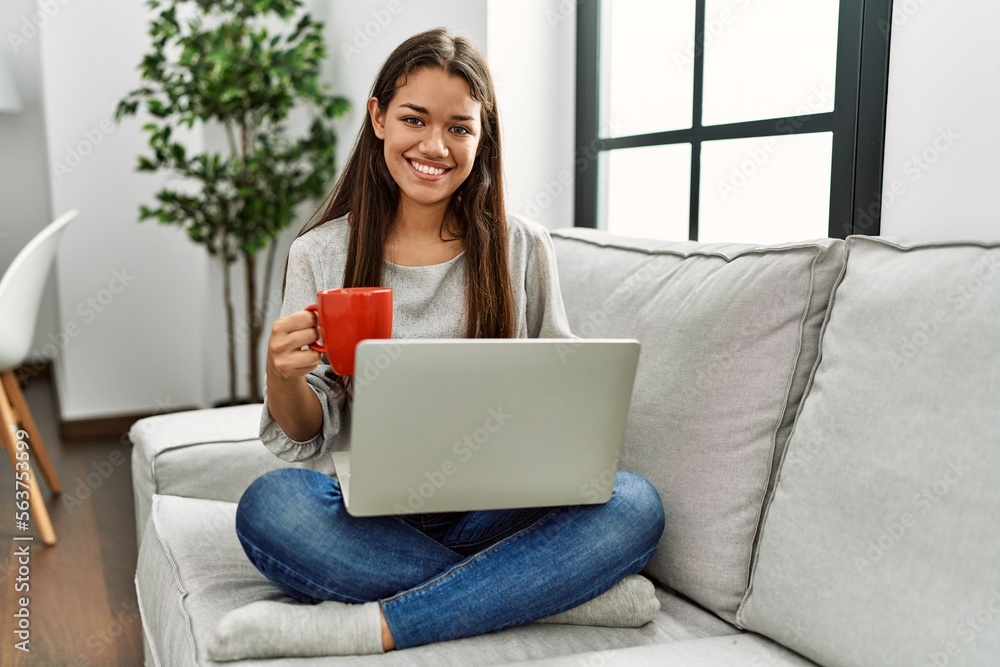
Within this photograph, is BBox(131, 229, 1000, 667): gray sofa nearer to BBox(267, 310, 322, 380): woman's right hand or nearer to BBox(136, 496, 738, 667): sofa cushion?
BBox(136, 496, 738, 667): sofa cushion

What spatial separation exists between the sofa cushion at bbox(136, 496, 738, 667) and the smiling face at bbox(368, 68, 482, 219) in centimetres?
60

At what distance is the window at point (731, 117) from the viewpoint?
4.67 ft

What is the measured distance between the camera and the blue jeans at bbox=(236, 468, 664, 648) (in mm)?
1063

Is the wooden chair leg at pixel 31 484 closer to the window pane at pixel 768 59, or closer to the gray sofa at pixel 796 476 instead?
the gray sofa at pixel 796 476

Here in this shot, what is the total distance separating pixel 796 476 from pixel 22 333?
2196 mm

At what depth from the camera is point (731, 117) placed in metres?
1.80

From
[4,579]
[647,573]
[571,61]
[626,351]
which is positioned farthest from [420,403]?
[4,579]

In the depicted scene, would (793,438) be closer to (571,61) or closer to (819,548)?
(819,548)

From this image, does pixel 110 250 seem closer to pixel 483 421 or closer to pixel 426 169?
pixel 426 169

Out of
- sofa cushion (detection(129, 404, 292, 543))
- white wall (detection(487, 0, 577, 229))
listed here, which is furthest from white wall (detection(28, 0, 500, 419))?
sofa cushion (detection(129, 404, 292, 543))

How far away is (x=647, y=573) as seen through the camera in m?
1.26

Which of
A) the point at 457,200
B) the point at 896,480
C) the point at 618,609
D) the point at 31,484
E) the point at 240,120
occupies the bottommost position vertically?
the point at 31,484

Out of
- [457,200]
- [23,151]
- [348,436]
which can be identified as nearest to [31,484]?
[348,436]

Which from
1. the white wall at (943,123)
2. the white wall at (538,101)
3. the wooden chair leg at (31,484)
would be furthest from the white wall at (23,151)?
the white wall at (943,123)
